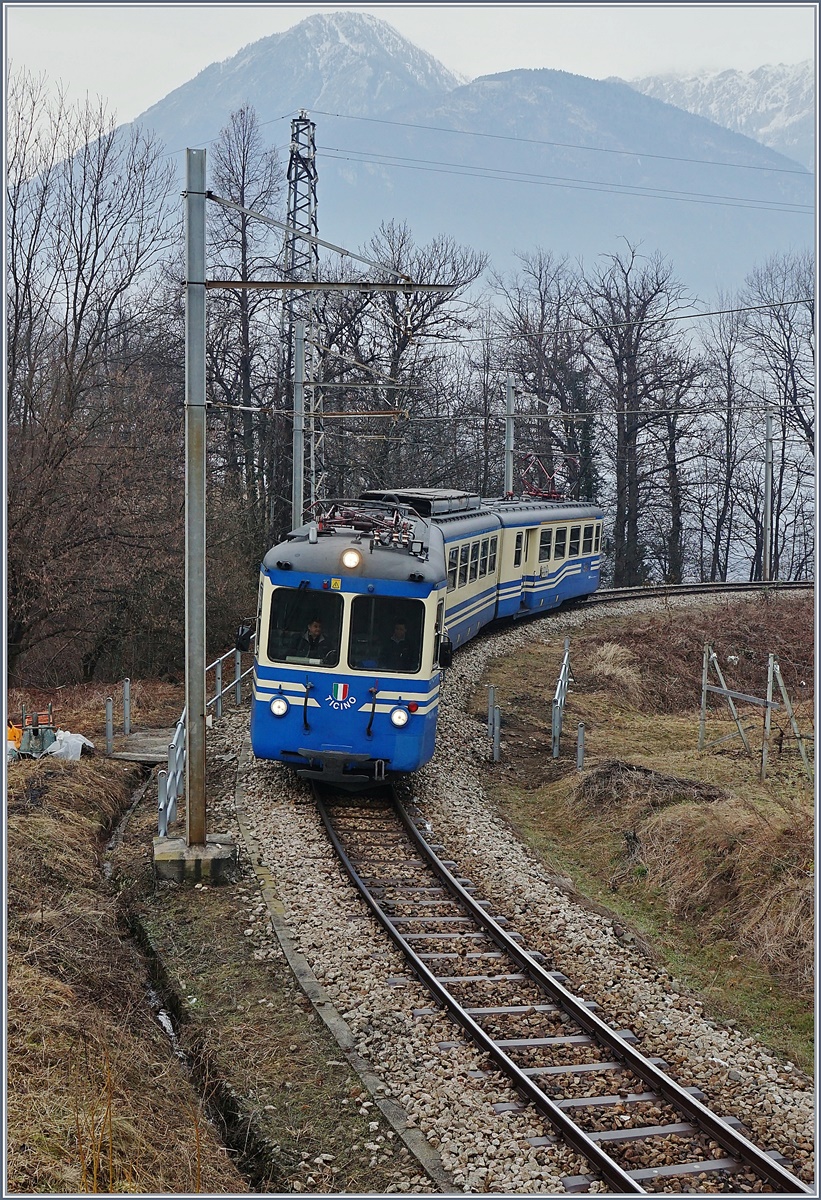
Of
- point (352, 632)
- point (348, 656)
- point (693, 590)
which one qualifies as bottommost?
point (693, 590)

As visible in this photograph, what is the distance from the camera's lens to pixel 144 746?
1603 cm

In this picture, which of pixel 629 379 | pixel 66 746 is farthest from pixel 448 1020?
pixel 629 379

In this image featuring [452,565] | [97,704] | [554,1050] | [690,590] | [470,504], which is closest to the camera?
[554,1050]

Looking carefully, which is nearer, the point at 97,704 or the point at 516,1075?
the point at 516,1075

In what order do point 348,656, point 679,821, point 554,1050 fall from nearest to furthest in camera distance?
point 554,1050, point 679,821, point 348,656

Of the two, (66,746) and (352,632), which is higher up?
(352,632)

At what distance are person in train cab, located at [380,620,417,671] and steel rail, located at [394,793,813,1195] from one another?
2585 mm

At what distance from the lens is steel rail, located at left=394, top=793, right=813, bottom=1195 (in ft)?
20.2

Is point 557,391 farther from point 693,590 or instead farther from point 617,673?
point 617,673

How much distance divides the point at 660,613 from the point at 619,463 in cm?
1510

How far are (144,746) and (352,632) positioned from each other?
512 centimetres

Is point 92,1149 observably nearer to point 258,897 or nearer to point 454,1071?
point 454,1071

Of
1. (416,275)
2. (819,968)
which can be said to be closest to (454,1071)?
(819,968)

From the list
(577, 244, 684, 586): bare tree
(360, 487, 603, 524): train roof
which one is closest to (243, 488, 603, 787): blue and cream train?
(360, 487, 603, 524): train roof
